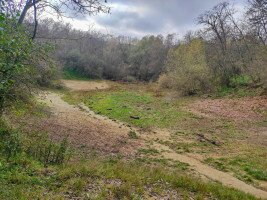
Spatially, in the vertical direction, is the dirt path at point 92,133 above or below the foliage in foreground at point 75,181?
below

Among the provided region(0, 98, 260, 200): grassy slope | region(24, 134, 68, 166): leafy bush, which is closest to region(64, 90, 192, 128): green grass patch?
region(24, 134, 68, 166): leafy bush

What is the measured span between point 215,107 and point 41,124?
15.8 meters

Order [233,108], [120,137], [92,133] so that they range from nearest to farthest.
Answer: [120,137] → [92,133] → [233,108]

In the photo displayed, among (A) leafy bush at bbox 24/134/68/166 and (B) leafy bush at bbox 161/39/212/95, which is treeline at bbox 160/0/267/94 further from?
(A) leafy bush at bbox 24/134/68/166

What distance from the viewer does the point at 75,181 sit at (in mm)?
7367

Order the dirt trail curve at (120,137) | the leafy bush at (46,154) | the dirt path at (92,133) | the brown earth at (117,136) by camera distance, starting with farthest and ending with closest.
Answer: the dirt path at (92,133) → the brown earth at (117,136) → the dirt trail curve at (120,137) → the leafy bush at (46,154)

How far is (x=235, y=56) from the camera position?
36.3 meters

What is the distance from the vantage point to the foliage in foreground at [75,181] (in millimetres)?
6703

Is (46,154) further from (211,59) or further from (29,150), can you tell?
(211,59)

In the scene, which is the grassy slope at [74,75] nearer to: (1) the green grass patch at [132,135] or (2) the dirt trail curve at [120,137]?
(2) the dirt trail curve at [120,137]

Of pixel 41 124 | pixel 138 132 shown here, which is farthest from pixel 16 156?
pixel 138 132

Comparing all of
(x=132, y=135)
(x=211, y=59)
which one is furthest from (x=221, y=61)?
(x=132, y=135)

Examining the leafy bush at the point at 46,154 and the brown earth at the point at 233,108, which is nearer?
the leafy bush at the point at 46,154

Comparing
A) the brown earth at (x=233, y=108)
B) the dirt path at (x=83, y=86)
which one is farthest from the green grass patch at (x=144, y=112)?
the dirt path at (x=83, y=86)
